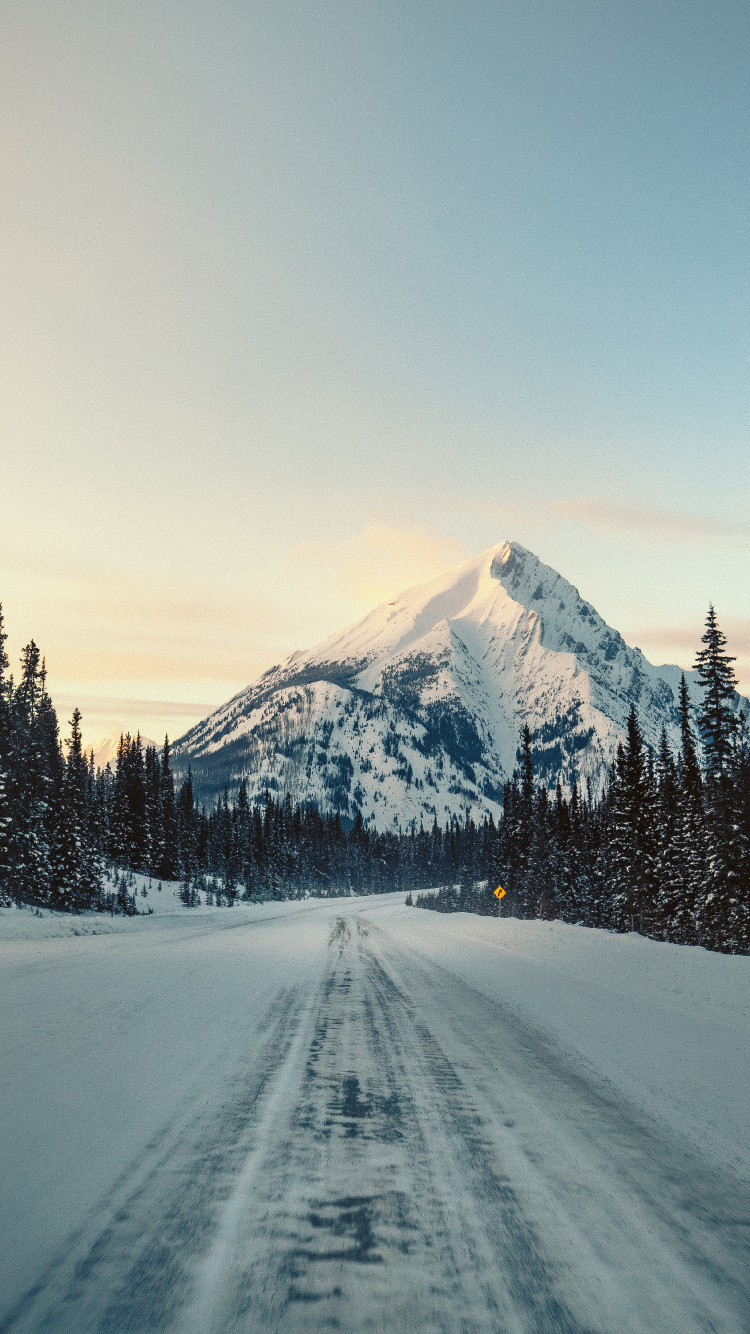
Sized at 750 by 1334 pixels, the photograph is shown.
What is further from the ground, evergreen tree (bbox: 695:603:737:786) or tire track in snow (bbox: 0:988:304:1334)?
evergreen tree (bbox: 695:603:737:786)

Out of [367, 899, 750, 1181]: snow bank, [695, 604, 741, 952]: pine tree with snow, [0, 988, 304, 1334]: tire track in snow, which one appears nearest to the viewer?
[0, 988, 304, 1334]: tire track in snow

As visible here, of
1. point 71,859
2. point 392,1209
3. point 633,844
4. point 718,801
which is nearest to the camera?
point 392,1209

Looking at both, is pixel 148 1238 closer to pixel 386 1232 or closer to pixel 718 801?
pixel 386 1232

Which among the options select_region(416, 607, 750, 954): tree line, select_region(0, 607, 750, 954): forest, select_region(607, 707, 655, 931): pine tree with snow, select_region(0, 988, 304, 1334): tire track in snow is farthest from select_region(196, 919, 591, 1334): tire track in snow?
select_region(607, 707, 655, 931): pine tree with snow

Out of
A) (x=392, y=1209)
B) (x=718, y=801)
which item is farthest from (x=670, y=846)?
(x=392, y=1209)

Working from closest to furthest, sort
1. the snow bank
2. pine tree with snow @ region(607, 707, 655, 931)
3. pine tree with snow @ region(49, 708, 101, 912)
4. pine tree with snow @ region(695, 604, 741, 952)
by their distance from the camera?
the snow bank
pine tree with snow @ region(695, 604, 741, 952)
pine tree with snow @ region(49, 708, 101, 912)
pine tree with snow @ region(607, 707, 655, 931)

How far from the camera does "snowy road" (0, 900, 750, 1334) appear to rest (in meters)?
2.78

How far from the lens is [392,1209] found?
12.0ft

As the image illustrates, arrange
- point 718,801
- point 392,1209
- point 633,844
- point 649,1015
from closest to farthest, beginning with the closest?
point 392,1209
point 649,1015
point 718,801
point 633,844

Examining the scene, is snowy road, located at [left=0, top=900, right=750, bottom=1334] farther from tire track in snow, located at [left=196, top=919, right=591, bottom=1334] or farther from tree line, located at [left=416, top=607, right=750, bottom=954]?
tree line, located at [left=416, top=607, right=750, bottom=954]

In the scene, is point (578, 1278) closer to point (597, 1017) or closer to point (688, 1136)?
point (688, 1136)

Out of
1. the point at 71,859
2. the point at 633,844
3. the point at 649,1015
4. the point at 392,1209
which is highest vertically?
the point at 392,1209

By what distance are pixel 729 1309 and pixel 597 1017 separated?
7.06 meters

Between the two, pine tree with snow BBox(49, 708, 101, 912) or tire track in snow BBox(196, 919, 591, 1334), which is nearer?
tire track in snow BBox(196, 919, 591, 1334)
